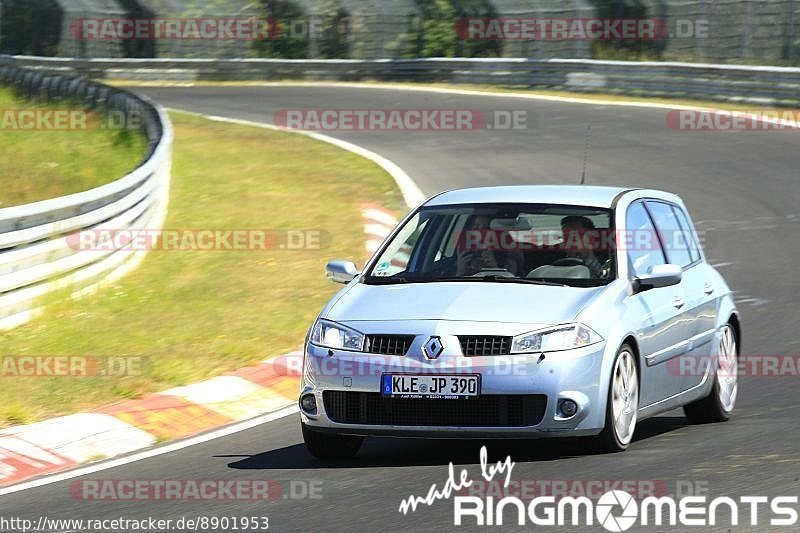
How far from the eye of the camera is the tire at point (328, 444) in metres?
8.57

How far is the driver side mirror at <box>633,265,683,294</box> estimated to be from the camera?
888 centimetres

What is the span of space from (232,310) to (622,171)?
9429 mm

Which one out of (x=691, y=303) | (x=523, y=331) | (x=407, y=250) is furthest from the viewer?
(x=407, y=250)

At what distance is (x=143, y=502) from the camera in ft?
24.7

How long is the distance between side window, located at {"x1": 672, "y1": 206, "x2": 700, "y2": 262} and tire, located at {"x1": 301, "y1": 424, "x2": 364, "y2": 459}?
113 inches

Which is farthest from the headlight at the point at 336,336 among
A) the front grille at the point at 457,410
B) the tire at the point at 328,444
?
the tire at the point at 328,444

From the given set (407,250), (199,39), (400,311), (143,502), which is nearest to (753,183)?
(407,250)

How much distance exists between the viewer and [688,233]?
10.4 meters

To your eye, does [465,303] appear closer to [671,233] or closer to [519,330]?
[519,330]

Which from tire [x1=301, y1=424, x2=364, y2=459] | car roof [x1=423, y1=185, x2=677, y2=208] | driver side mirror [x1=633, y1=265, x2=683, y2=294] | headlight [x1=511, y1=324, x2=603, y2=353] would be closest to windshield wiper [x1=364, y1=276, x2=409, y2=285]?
car roof [x1=423, y1=185, x2=677, y2=208]

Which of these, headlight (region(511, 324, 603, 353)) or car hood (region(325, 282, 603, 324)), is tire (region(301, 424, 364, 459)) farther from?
headlight (region(511, 324, 603, 353))

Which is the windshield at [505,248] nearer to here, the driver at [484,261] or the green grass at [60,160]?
the driver at [484,261]

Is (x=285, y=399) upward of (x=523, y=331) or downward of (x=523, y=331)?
downward

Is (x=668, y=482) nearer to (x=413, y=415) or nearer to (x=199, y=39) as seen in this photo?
(x=413, y=415)
